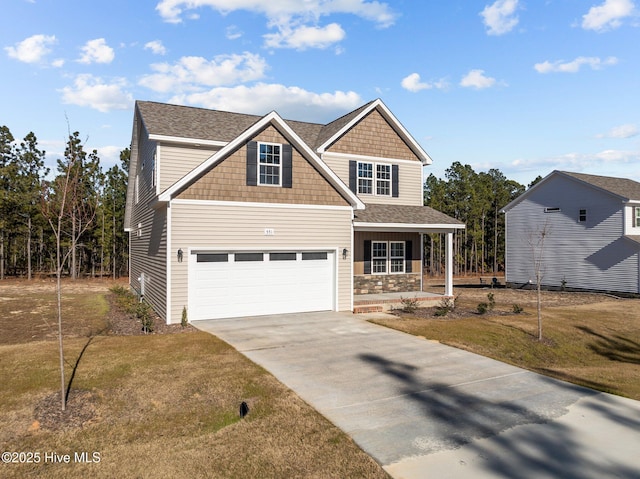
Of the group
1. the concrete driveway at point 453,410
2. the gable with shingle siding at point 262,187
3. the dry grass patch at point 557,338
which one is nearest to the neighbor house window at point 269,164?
the gable with shingle siding at point 262,187

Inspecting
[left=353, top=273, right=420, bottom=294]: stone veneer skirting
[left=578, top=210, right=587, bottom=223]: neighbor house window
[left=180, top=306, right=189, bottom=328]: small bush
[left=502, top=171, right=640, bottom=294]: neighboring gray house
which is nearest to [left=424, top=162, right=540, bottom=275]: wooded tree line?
[left=502, top=171, right=640, bottom=294]: neighboring gray house

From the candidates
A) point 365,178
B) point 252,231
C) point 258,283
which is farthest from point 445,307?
point 252,231

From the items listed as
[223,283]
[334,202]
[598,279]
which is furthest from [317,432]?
[598,279]

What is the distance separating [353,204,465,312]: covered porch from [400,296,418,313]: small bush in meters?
0.25

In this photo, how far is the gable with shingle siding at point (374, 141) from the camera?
779 inches

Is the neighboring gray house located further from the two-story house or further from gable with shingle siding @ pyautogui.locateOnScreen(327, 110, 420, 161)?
the two-story house

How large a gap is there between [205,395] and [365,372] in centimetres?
321

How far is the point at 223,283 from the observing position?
14.2 metres

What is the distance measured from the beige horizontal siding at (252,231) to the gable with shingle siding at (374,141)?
4890 millimetres

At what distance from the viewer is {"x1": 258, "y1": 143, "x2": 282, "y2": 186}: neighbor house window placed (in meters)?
14.8

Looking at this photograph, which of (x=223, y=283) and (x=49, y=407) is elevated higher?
(x=223, y=283)

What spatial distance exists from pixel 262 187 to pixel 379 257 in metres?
7.49

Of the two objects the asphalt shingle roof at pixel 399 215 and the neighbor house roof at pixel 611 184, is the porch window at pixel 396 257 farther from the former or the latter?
the neighbor house roof at pixel 611 184

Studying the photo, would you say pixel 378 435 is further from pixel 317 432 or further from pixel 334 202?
pixel 334 202
